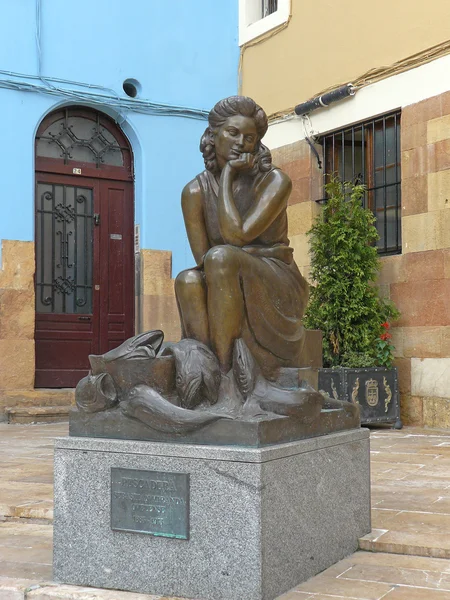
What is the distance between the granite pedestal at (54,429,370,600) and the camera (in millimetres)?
2980

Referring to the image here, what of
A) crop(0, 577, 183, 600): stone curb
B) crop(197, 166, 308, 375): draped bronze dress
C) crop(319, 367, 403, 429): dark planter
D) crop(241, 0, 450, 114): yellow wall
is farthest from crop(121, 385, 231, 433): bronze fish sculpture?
crop(241, 0, 450, 114): yellow wall

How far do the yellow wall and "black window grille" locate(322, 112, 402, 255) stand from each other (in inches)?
24.1

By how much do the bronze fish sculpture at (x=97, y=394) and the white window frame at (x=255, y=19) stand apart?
7.67 m

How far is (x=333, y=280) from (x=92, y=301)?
10.3 feet

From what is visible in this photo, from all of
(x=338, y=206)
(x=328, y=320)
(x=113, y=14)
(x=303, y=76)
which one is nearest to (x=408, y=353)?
(x=328, y=320)

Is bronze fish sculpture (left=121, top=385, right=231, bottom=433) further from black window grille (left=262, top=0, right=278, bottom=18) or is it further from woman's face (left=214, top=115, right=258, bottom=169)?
black window grille (left=262, top=0, right=278, bottom=18)

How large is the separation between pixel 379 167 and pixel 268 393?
239 inches

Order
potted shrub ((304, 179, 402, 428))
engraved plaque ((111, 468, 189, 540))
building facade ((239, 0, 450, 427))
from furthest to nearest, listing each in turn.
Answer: building facade ((239, 0, 450, 427))
potted shrub ((304, 179, 402, 428))
engraved plaque ((111, 468, 189, 540))

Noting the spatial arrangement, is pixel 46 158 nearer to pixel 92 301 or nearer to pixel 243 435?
pixel 92 301

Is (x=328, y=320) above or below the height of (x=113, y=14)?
below

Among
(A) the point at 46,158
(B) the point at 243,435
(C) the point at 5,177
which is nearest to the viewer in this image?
(B) the point at 243,435

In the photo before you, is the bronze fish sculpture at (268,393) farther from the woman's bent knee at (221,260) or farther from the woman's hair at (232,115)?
the woman's hair at (232,115)

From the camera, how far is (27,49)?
9281mm

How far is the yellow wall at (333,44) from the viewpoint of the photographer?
330 inches
